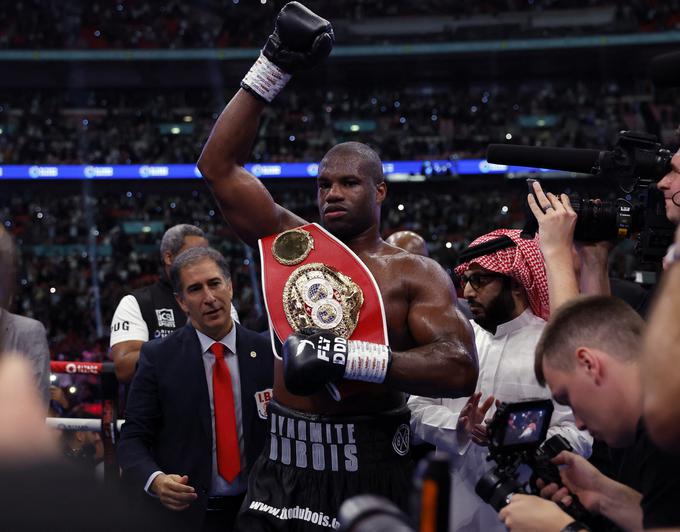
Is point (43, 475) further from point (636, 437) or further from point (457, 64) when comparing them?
point (457, 64)

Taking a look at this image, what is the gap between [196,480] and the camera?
2.69 metres

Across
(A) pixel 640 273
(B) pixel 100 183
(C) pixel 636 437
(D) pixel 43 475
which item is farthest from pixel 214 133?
(B) pixel 100 183

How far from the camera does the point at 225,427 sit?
275cm

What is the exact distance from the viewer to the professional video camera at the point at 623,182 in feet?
6.26

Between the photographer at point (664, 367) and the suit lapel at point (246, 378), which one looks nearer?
the photographer at point (664, 367)

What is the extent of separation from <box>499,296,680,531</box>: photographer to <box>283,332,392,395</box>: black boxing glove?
55cm

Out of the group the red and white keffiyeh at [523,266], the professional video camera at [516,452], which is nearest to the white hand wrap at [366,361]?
the professional video camera at [516,452]

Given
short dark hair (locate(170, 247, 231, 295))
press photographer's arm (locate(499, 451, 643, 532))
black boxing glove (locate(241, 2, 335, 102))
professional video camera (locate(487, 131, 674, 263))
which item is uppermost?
black boxing glove (locate(241, 2, 335, 102))

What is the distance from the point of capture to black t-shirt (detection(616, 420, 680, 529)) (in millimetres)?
1303

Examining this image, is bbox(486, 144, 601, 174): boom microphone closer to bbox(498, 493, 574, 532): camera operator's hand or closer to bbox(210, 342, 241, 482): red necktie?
bbox(498, 493, 574, 532): camera operator's hand

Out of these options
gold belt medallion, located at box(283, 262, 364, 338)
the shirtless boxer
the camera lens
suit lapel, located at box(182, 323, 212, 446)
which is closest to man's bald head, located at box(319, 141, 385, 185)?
the shirtless boxer

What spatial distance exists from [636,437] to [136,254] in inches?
691

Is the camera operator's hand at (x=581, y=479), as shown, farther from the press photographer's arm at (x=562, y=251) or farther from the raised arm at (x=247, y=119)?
the raised arm at (x=247, y=119)

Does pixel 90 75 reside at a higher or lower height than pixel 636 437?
higher
